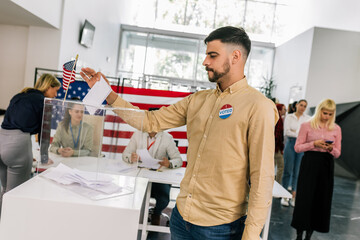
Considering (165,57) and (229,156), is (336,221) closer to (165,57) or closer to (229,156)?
(229,156)

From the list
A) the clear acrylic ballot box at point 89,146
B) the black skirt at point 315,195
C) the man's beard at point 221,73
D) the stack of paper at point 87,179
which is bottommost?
the black skirt at point 315,195

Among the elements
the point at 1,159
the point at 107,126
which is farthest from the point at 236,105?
the point at 1,159

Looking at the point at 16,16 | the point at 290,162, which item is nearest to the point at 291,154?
the point at 290,162

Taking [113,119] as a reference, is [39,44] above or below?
above

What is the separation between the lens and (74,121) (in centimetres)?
134

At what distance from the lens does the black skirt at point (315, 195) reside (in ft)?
9.85

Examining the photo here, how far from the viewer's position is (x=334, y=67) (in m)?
7.59

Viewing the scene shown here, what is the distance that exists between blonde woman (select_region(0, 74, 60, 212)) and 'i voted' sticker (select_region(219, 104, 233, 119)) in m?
1.96

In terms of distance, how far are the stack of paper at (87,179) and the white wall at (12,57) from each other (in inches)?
189

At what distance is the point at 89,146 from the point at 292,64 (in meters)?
8.81

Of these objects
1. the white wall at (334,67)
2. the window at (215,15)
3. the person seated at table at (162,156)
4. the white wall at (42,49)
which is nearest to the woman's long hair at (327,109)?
the person seated at table at (162,156)

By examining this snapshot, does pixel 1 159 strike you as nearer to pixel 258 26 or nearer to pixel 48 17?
pixel 48 17

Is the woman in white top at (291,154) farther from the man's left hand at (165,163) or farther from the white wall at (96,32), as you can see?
the white wall at (96,32)

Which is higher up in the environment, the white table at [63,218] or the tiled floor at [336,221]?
the white table at [63,218]
